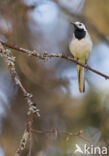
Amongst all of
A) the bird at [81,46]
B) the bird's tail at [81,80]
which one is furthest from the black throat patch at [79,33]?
the bird's tail at [81,80]

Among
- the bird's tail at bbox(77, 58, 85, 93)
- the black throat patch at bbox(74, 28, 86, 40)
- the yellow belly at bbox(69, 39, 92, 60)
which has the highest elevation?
the black throat patch at bbox(74, 28, 86, 40)

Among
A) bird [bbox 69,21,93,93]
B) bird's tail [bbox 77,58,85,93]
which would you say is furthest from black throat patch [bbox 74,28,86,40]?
bird's tail [bbox 77,58,85,93]

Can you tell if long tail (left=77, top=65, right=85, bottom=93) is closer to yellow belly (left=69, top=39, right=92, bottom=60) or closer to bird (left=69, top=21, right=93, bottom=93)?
bird (left=69, top=21, right=93, bottom=93)

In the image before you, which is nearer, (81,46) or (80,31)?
(81,46)

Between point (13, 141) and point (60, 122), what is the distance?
73 centimetres

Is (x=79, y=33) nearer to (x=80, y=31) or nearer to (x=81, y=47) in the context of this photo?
(x=80, y=31)

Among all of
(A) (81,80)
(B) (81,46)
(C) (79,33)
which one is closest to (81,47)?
(B) (81,46)

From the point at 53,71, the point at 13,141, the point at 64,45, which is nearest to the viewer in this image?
the point at 13,141

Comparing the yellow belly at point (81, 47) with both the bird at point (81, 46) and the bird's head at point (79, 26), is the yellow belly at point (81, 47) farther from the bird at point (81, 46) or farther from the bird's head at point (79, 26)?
the bird's head at point (79, 26)

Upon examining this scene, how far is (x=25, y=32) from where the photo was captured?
4.33 meters

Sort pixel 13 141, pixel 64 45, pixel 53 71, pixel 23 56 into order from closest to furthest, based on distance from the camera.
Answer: pixel 13 141
pixel 23 56
pixel 53 71
pixel 64 45

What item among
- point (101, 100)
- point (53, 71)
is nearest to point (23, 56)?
point (53, 71)

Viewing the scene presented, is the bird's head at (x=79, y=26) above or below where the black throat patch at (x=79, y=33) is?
above

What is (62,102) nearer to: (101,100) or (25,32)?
(101,100)
